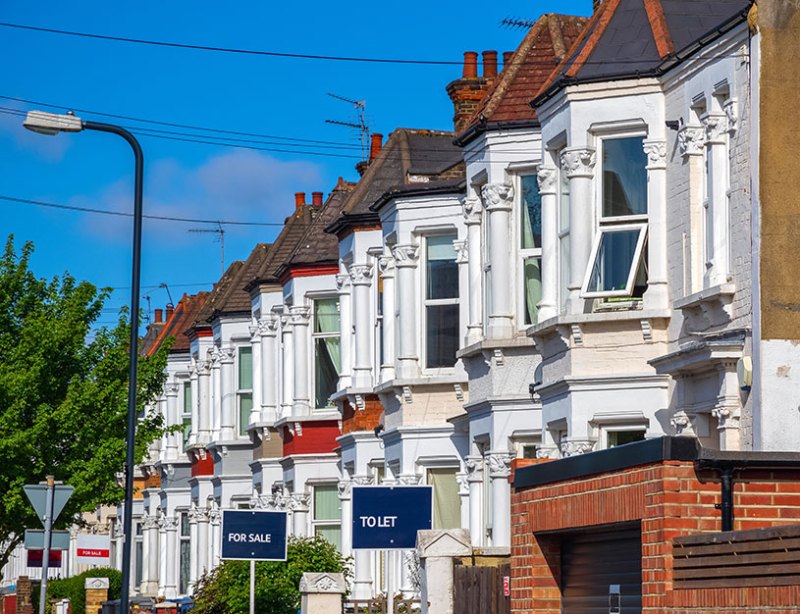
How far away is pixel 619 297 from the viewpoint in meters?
19.6

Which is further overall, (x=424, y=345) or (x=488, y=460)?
(x=424, y=345)

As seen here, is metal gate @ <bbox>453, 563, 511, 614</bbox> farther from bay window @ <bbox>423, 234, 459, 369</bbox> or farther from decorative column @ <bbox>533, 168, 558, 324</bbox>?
bay window @ <bbox>423, 234, 459, 369</bbox>

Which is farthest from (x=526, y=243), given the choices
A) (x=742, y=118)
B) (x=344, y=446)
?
(x=344, y=446)

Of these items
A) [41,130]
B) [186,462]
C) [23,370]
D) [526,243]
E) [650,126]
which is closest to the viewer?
[650,126]

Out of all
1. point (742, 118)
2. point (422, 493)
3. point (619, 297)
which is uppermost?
point (742, 118)

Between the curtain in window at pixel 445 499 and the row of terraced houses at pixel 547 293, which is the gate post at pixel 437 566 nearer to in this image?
the row of terraced houses at pixel 547 293

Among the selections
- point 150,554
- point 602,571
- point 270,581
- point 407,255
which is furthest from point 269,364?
point 602,571

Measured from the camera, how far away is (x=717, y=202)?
58.3 ft

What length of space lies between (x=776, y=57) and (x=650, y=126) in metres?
2.66

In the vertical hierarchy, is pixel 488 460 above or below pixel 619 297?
below

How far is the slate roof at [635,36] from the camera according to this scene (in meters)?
A: 19.9

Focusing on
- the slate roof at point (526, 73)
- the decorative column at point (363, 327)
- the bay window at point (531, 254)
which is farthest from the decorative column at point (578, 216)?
the decorative column at point (363, 327)

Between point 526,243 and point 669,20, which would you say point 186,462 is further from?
point 669,20

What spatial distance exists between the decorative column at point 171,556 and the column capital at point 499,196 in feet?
90.9
